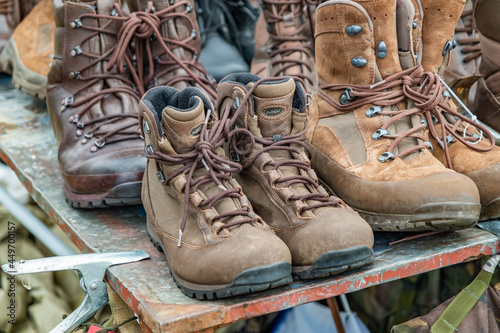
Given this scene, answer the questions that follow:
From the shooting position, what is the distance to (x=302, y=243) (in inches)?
39.4

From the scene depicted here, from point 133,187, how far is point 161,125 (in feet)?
1.07

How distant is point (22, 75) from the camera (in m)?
1.98

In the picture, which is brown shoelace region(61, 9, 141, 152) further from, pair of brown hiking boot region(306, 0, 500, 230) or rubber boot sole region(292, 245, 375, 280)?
rubber boot sole region(292, 245, 375, 280)

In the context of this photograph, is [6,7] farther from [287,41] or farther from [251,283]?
[251,283]

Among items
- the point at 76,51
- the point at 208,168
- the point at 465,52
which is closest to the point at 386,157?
the point at 208,168

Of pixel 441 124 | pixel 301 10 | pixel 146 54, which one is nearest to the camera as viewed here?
pixel 441 124

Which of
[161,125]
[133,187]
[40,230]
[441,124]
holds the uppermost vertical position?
[161,125]

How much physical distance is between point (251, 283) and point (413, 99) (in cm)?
59

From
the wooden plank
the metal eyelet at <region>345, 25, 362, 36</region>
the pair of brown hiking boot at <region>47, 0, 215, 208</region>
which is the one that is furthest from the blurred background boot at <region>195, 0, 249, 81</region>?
the metal eyelet at <region>345, 25, 362, 36</region>

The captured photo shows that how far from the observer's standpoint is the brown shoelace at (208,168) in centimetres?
100

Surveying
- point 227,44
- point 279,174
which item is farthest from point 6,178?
point 279,174

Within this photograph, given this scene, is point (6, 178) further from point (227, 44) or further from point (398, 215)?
point (398, 215)

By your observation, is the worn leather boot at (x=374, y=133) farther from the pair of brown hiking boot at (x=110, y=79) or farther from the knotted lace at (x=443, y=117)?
the pair of brown hiking boot at (x=110, y=79)

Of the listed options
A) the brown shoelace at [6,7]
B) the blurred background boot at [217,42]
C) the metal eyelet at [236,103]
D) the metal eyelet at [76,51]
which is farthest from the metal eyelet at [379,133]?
the brown shoelace at [6,7]
